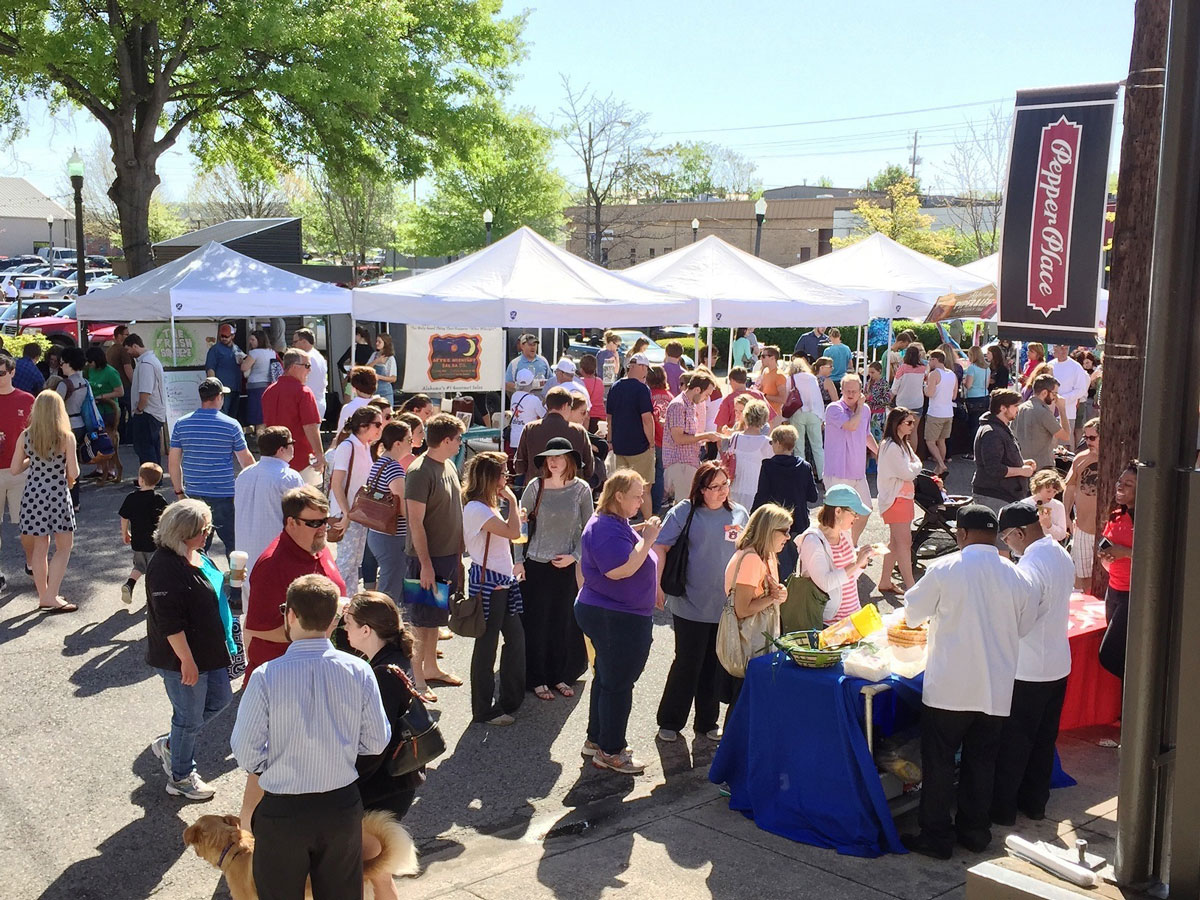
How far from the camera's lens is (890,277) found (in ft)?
64.9

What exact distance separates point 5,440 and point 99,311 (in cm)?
650

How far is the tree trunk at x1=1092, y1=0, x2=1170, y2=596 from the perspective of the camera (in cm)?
685

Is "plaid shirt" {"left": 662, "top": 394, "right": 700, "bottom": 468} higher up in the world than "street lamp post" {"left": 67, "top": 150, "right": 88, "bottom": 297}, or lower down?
lower down

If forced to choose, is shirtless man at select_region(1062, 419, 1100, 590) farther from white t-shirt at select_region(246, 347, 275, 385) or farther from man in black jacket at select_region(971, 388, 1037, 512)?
white t-shirt at select_region(246, 347, 275, 385)

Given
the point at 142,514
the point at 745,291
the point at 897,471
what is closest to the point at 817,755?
the point at 897,471

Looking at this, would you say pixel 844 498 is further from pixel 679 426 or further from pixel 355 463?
pixel 679 426

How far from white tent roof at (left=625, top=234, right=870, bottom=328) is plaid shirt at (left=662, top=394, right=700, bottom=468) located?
3.29 metres

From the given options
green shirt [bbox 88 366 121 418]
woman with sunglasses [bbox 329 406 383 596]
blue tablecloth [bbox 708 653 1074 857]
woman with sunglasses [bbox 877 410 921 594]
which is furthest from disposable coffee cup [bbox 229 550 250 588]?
green shirt [bbox 88 366 121 418]

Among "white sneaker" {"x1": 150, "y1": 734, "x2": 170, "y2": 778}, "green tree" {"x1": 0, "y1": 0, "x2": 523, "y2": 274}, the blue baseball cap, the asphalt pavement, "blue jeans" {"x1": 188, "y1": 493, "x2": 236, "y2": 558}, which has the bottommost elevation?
the asphalt pavement

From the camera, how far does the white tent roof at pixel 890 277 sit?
18969mm

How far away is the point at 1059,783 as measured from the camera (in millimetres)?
6488

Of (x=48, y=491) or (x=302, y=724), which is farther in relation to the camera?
(x=48, y=491)

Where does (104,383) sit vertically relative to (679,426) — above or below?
above

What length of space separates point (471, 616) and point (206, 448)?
2999mm
